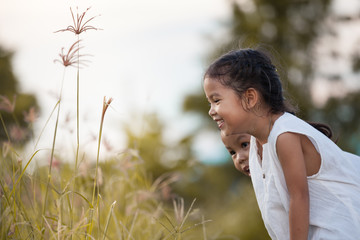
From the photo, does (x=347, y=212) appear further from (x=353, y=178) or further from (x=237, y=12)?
(x=237, y=12)

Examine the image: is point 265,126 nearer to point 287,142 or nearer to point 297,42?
point 287,142

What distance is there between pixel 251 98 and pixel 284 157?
1.08 ft

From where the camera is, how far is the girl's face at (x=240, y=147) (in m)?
2.60

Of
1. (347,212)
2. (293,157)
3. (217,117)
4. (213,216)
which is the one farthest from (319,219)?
(213,216)

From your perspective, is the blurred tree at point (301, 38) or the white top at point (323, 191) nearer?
the white top at point (323, 191)

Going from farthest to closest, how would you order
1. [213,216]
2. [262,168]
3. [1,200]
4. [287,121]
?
[213,216] → [1,200] → [262,168] → [287,121]

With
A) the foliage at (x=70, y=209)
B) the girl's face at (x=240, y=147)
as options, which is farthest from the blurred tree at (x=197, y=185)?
the girl's face at (x=240, y=147)

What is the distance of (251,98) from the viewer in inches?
82.3

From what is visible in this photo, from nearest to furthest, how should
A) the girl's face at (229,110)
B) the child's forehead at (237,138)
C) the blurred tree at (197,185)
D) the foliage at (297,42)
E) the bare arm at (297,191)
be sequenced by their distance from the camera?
the bare arm at (297,191) < the girl's face at (229,110) < the child's forehead at (237,138) < the blurred tree at (197,185) < the foliage at (297,42)

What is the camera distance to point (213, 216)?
8648 millimetres

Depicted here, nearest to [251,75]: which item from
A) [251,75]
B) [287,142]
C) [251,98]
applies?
[251,75]

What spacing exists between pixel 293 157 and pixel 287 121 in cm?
18

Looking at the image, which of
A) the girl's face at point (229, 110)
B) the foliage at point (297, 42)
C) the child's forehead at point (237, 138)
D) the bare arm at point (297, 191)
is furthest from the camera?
the foliage at point (297, 42)

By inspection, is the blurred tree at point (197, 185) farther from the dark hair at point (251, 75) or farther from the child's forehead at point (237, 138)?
the dark hair at point (251, 75)
